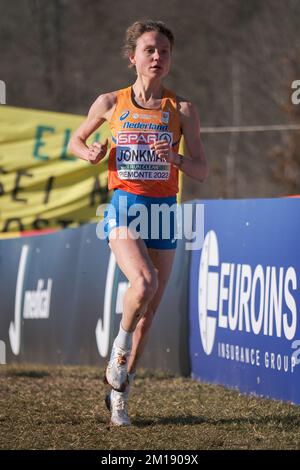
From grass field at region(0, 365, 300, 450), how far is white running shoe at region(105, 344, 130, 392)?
0.84ft

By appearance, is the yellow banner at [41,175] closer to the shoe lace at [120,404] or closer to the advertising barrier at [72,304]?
the advertising barrier at [72,304]

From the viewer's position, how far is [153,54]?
21.5ft

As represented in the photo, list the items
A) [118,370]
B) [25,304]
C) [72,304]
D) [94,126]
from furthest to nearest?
[25,304] < [72,304] < [94,126] < [118,370]

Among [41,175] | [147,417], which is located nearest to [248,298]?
[147,417]

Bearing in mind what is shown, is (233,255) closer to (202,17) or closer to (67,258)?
(67,258)

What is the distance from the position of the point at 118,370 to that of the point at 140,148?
1.32 metres

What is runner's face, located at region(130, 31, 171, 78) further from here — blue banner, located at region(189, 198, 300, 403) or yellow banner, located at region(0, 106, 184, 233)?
yellow banner, located at region(0, 106, 184, 233)

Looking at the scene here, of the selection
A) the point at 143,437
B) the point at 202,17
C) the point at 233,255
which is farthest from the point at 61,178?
the point at 202,17

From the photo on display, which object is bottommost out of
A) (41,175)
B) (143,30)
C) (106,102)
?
(106,102)

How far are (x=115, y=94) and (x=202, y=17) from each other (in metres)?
23.8

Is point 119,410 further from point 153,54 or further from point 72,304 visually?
point 72,304

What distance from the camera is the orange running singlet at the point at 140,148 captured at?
6.50 m

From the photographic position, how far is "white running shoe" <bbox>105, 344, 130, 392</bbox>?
6.40 m

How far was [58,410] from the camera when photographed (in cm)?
716
